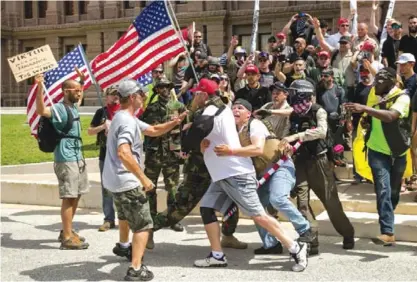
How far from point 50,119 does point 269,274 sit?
3243 millimetres

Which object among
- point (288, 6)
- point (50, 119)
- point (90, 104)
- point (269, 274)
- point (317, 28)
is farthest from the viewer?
point (90, 104)

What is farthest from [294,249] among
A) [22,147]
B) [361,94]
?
[22,147]

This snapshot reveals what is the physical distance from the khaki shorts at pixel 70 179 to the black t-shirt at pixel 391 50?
6.40 meters

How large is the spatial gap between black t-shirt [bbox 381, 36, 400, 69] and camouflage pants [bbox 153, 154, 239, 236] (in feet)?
18.4

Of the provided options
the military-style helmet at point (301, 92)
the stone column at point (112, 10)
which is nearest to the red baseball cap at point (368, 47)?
the military-style helmet at point (301, 92)

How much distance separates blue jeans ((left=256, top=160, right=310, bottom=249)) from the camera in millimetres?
6066

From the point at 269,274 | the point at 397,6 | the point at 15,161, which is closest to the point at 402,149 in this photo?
the point at 269,274

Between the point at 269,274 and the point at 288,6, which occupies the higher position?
the point at 288,6

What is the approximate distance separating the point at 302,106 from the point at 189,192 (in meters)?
1.60

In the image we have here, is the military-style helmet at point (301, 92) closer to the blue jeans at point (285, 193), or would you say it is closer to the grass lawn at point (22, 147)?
the blue jeans at point (285, 193)

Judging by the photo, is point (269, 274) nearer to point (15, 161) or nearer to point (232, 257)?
point (232, 257)

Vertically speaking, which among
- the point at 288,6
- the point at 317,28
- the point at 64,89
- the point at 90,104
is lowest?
the point at 90,104

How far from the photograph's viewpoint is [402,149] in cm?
645

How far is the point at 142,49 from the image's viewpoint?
860cm
